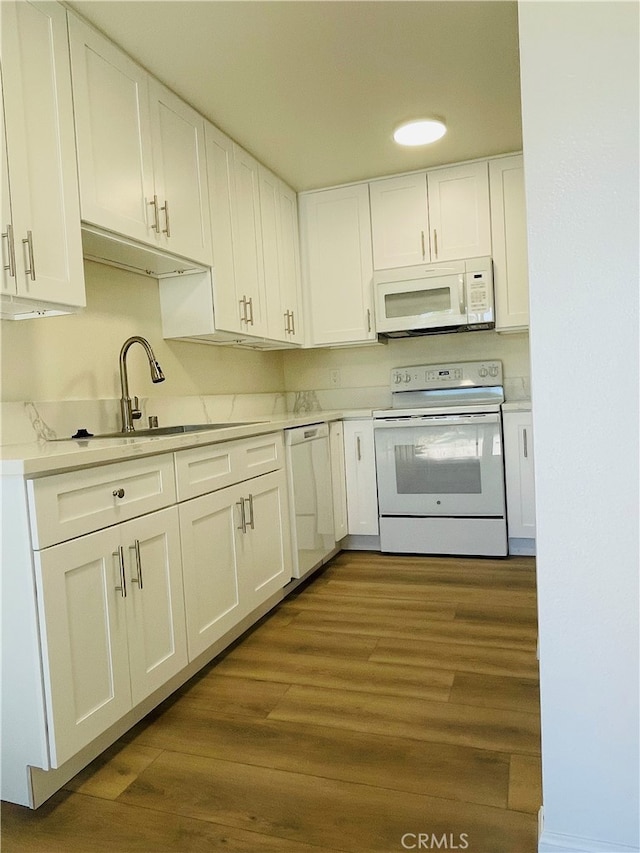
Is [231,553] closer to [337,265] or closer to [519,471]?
[519,471]

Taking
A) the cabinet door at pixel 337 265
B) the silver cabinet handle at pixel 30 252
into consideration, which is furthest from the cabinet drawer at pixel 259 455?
the cabinet door at pixel 337 265

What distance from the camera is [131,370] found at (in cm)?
256

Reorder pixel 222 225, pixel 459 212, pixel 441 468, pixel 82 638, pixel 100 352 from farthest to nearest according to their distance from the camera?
pixel 459 212 → pixel 441 468 → pixel 222 225 → pixel 100 352 → pixel 82 638

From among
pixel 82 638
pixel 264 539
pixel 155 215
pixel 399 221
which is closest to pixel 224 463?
pixel 264 539

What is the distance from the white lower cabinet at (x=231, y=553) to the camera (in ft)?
6.54

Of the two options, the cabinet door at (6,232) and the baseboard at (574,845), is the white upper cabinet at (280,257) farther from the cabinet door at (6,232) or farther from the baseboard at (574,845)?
the baseboard at (574,845)

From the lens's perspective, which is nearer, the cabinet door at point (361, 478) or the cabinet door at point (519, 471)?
the cabinet door at point (519, 471)

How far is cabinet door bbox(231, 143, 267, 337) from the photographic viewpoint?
2.95 m

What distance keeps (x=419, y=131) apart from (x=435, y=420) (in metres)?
1.49

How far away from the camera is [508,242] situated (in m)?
3.40

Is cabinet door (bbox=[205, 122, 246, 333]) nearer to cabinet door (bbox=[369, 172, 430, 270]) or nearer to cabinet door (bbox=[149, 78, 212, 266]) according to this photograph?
cabinet door (bbox=[149, 78, 212, 266])

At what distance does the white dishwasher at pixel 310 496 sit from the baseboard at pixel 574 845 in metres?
1.77

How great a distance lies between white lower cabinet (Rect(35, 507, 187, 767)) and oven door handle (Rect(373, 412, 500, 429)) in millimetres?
1789

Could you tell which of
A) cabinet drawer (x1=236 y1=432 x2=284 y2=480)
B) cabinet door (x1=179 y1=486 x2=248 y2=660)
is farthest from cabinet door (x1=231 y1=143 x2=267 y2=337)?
cabinet door (x1=179 y1=486 x2=248 y2=660)
